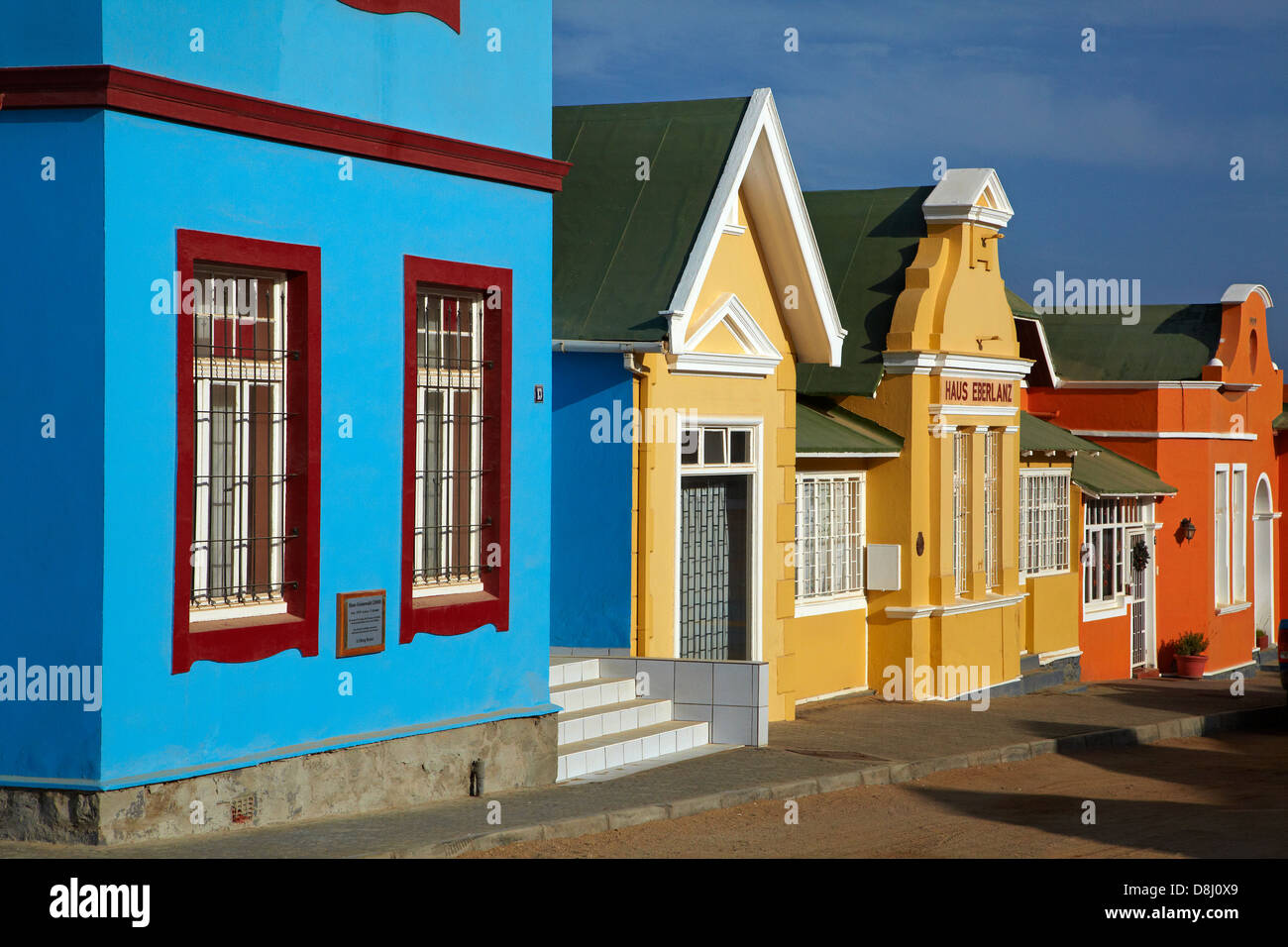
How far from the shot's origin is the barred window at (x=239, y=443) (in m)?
9.20

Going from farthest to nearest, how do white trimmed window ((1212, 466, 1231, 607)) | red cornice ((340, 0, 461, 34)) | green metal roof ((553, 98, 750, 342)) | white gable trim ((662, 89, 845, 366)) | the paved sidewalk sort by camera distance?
→ white trimmed window ((1212, 466, 1231, 607)), white gable trim ((662, 89, 845, 366)), green metal roof ((553, 98, 750, 342)), red cornice ((340, 0, 461, 34)), the paved sidewalk

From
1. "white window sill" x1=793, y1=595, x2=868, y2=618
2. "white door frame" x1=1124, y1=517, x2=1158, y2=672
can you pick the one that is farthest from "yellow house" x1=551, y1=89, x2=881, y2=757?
"white door frame" x1=1124, y1=517, x2=1158, y2=672

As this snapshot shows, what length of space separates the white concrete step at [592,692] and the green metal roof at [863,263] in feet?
20.5

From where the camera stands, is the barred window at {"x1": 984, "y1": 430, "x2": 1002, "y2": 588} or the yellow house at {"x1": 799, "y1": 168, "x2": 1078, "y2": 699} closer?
the yellow house at {"x1": 799, "y1": 168, "x2": 1078, "y2": 699}

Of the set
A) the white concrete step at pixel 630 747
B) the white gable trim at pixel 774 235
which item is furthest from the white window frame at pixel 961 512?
the white concrete step at pixel 630 747

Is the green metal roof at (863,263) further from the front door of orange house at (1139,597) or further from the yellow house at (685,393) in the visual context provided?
the front door of orange house at (1139,597)

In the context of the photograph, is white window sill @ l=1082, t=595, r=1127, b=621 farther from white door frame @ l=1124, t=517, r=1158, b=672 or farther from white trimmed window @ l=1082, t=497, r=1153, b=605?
white door frame @ l=1124, t=517, r=1158, b=672

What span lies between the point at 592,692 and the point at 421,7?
563 centimetres

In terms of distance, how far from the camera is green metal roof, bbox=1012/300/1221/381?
2814 cm

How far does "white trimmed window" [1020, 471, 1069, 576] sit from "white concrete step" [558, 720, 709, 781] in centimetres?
986

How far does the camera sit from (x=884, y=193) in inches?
781

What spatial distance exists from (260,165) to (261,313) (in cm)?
88

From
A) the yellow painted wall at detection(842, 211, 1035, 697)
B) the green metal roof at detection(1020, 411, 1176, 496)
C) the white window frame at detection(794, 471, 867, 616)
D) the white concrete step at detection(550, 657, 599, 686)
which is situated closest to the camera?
the white concrete step at detection(550, 657, 599, 686)

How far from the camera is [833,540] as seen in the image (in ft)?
59.7
